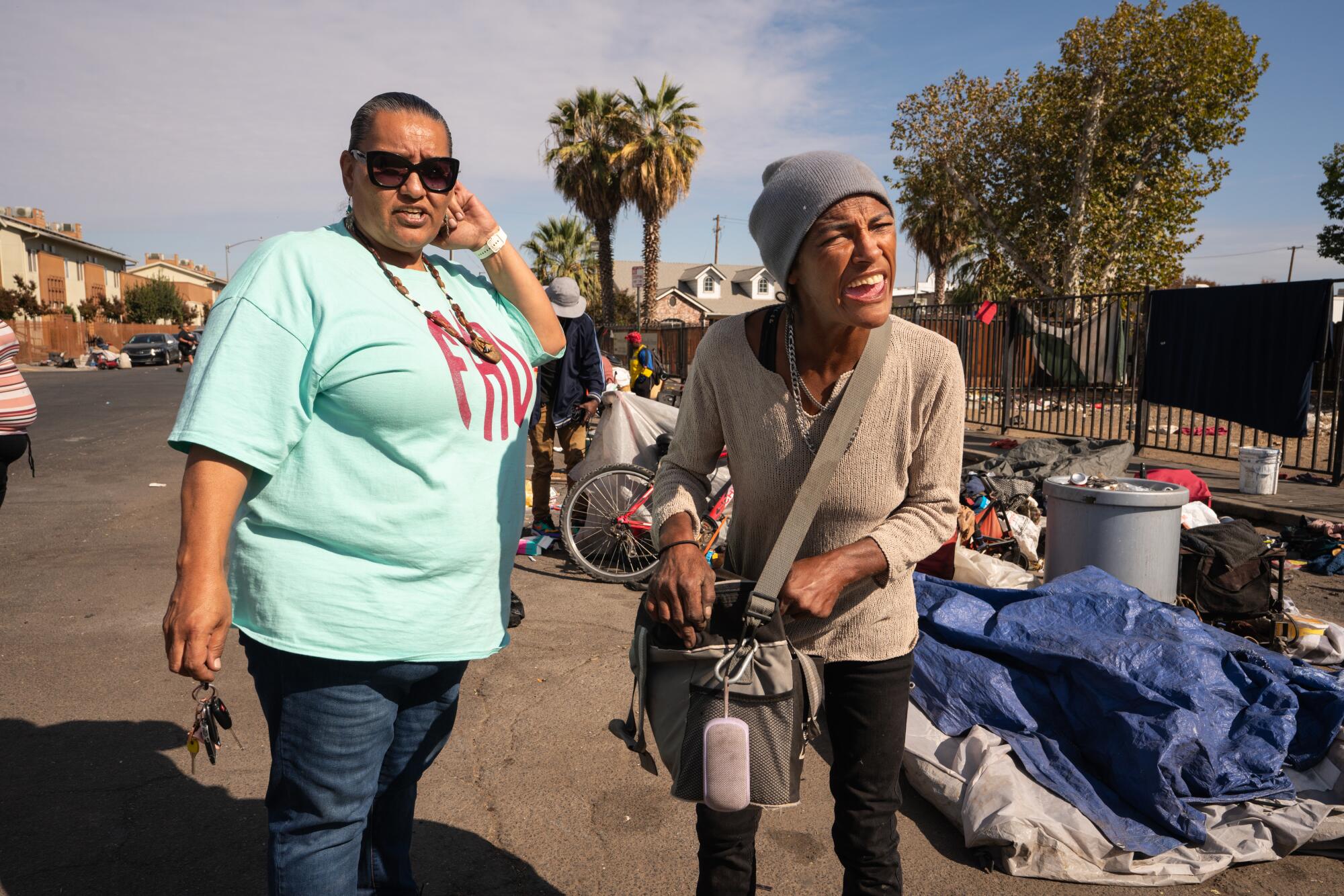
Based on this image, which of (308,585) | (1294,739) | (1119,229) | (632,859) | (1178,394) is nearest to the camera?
(308,585)

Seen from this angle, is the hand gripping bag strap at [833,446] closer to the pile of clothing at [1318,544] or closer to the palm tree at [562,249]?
the pile of clothing at [1318,544]

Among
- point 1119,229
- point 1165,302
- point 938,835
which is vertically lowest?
point 938,835

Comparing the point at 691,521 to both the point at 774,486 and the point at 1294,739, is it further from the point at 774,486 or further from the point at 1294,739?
the point at 1294,739

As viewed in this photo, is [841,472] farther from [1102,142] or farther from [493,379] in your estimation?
[1102,142]

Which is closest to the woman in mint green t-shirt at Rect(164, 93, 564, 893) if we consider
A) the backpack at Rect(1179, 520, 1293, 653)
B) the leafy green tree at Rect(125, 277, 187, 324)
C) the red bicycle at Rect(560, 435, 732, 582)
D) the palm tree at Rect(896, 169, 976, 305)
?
the red bicycle at Rect(560, 435, 732, 582)

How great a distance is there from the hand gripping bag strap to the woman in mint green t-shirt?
24.8 inches

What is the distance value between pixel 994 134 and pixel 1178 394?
14469 millimetres

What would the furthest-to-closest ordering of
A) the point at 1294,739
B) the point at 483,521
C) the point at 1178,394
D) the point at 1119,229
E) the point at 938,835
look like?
the point at 1119,229, the point at 1178,394, the point at 1294,739, the point at 938,835, the point at 483,521

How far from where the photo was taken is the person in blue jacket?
703 centimetres

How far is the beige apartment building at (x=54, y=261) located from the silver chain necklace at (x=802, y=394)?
57.3m

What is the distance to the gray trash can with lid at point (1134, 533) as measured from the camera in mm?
4551

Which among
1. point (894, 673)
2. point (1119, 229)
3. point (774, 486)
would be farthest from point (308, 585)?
point (1119, 229)

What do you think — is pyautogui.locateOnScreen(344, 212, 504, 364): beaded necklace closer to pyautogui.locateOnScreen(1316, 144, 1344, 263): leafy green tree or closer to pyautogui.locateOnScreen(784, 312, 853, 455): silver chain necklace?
pyautogui.locateOnScreen(784, 312, 853, 455): silver chain necklace

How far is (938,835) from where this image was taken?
9.80 feet
